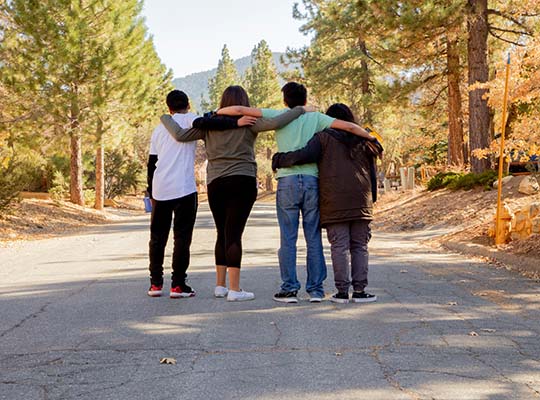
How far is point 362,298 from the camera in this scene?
22.3ft

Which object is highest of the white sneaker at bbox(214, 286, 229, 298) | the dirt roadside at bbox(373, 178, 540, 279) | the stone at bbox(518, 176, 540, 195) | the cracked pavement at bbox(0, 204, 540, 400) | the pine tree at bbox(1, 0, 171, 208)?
the pine tree at bbox(1, 0, 171, 208)

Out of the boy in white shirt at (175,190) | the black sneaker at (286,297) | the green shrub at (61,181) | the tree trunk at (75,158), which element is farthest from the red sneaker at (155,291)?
the green shrub at (61,181)

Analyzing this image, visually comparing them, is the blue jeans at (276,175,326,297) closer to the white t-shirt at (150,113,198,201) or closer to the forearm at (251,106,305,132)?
the forearm at (251,106,305,132)

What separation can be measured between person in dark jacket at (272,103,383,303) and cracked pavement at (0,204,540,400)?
354 millimetres

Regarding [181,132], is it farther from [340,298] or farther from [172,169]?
[340,298]

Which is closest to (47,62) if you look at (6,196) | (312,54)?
(6,196)

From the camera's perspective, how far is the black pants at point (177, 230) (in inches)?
283

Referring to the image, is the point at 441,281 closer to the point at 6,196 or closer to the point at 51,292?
the point at 51,292

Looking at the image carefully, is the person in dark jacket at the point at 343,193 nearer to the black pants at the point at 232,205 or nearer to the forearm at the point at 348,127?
the forearm at the point at 348,127

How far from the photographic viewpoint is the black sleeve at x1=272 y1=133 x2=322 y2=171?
6656mm

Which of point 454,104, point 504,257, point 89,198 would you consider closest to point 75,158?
point 89,198

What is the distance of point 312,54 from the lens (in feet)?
142

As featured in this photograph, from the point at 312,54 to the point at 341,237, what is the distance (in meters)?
37.7

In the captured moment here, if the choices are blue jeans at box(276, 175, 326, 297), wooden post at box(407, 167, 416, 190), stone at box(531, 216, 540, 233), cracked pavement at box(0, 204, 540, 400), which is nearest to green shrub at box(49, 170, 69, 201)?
wooden post at box(407, 167, 416, 190)
